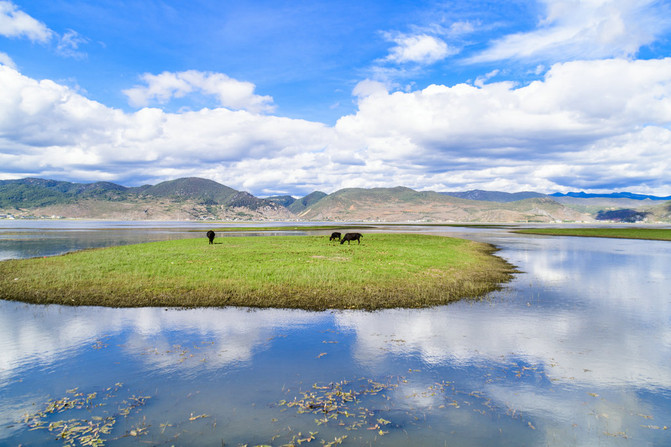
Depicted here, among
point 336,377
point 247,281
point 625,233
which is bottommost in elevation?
point 625,233

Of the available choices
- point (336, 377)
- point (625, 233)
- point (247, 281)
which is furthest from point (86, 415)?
point (625, 233)

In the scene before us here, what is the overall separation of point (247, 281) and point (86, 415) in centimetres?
1987

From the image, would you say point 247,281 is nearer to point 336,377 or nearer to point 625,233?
point 336,377

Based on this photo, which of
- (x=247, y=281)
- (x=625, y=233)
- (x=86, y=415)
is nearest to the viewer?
(x=86, y=415)

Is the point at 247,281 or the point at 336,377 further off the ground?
the point at 247,281

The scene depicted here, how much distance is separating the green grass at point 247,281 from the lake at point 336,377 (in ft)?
7.66

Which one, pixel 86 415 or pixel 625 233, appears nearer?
pixel 86 415

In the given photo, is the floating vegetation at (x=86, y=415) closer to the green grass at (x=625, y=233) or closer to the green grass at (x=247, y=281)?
the green grass at (x=247, y=281)

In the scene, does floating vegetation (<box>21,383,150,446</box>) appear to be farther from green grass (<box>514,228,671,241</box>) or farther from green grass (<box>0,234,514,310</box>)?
green grass (<box>514,228,671,241</box>)

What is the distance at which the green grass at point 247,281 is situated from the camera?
89.6 ft

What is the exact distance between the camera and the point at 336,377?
14.5 m

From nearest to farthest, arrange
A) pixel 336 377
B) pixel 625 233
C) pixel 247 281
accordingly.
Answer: pixel 336 377 < pixel 247 281 < pixel 625 233

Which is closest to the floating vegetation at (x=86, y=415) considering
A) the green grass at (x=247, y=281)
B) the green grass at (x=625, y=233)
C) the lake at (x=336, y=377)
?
the lake at (x=336, y=377)

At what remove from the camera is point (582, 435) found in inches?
424
